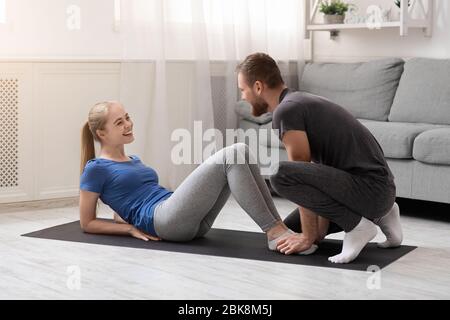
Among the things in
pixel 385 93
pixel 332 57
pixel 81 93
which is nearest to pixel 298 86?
pixel 332 57

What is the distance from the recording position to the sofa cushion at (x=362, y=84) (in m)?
5.10

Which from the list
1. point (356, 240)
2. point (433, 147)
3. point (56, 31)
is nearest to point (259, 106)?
point (356, 240)

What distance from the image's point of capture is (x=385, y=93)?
5098 mm

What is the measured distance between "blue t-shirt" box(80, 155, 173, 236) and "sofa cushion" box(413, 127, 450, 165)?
1.41 metres

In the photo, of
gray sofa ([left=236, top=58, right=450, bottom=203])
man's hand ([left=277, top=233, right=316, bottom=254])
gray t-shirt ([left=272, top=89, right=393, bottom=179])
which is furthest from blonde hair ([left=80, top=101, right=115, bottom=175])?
gray sofa ([left=236, top=58, right=450, bottom=203])

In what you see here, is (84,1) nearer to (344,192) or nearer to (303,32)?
(303,32)

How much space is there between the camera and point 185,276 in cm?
308

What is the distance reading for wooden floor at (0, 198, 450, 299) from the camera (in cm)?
285

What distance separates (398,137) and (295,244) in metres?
1.32

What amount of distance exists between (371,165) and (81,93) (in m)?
2.10

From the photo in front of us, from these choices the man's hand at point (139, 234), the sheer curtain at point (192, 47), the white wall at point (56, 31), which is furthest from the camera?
the sheer curtain at point (192, 47)

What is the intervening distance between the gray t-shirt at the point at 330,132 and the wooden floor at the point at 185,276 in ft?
1.35

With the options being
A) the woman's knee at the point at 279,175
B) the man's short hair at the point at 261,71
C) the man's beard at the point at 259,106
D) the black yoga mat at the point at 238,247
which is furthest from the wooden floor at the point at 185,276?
the man's short hair at the point at 261,71

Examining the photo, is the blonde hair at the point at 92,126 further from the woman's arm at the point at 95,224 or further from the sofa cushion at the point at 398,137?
the sofa cushion at the point at 398,137
